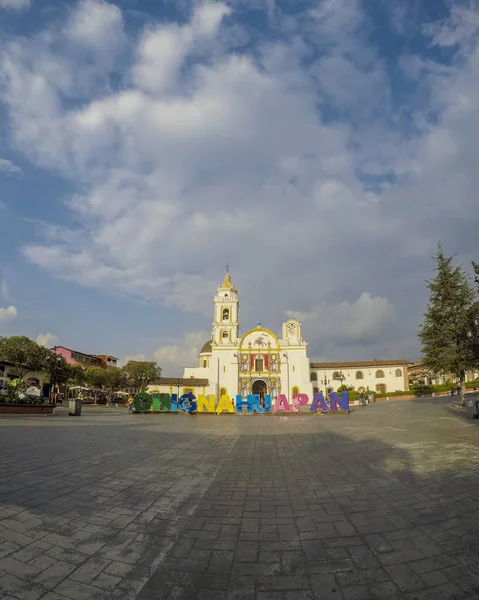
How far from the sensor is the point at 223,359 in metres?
61.6

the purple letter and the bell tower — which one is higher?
the bell tower

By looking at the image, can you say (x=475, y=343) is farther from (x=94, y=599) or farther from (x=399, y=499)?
(x=94, y=599)

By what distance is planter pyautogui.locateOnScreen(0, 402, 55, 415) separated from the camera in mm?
20916

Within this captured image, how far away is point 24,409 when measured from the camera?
72.1 ft

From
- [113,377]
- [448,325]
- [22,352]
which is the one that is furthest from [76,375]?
[448,325]

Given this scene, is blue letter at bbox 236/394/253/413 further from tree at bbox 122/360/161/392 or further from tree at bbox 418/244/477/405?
tree at bbox 122/360/161/392

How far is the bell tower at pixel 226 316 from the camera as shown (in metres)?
66.8

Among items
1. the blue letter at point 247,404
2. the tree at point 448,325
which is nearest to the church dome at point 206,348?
the blue letter at point 247,404

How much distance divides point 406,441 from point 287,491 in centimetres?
594

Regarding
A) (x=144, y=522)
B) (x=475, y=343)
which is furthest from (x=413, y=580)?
(x=475, y=343)

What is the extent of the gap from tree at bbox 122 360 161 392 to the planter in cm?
3163

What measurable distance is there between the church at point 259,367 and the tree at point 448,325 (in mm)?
38883

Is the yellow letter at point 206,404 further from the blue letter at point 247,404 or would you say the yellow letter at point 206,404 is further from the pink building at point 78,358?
the pink building at point 78,358

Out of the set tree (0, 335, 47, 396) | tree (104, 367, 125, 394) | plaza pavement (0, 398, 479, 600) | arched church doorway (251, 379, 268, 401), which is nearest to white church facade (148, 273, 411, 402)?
arched church doorway (251, 379, 268, 401)
